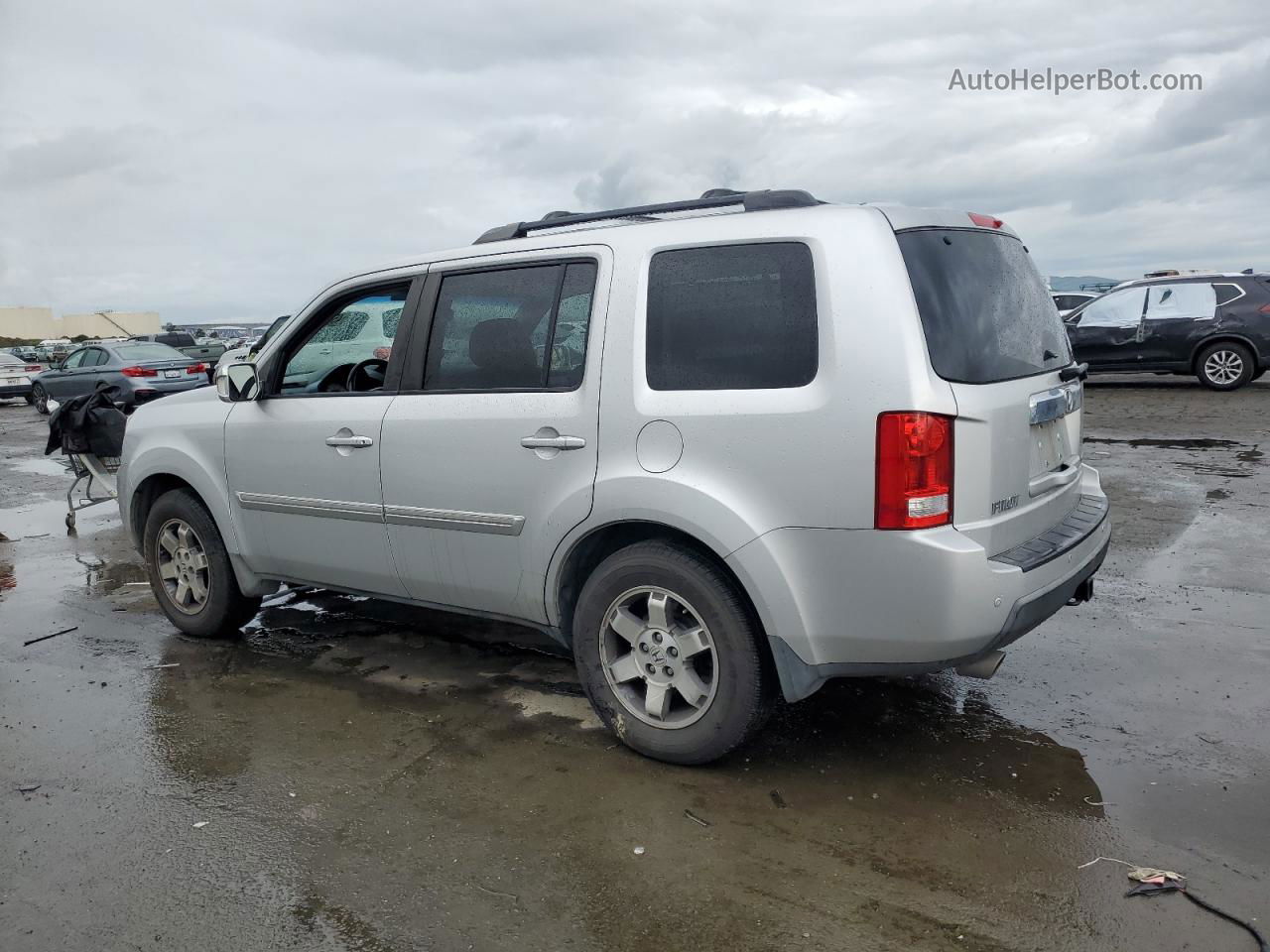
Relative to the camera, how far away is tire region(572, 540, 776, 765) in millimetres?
3537

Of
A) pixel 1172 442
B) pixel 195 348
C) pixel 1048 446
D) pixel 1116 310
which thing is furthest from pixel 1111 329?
pixel 195 348

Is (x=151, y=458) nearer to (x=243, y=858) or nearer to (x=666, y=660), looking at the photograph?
(x=243, y=858)

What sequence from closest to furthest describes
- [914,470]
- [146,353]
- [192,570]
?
[914,470]
[192,570]
[146,353]

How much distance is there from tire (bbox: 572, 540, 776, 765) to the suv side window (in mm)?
780

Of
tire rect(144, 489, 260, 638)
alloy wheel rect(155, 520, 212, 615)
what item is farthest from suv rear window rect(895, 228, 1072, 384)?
alloy wheel rect(155, 520, 212, 615)

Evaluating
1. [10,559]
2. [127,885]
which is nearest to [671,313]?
[127,885]

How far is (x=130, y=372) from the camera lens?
19.4 metres

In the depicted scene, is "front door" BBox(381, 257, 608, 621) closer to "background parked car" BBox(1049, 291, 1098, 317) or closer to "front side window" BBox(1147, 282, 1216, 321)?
"front side window" BBox(1147, 282, 1216, 321)

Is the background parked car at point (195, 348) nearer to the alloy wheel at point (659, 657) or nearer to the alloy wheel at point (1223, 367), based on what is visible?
the alloy wheel at point (1223, 367)

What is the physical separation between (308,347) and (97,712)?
1.88m

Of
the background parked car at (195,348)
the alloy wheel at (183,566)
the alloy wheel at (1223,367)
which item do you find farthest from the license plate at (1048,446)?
the background parked car at (195,348)

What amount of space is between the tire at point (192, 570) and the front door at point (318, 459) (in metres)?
0.30

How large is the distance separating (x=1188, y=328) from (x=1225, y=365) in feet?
2.41

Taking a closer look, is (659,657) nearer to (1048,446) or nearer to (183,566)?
(1048,446)
